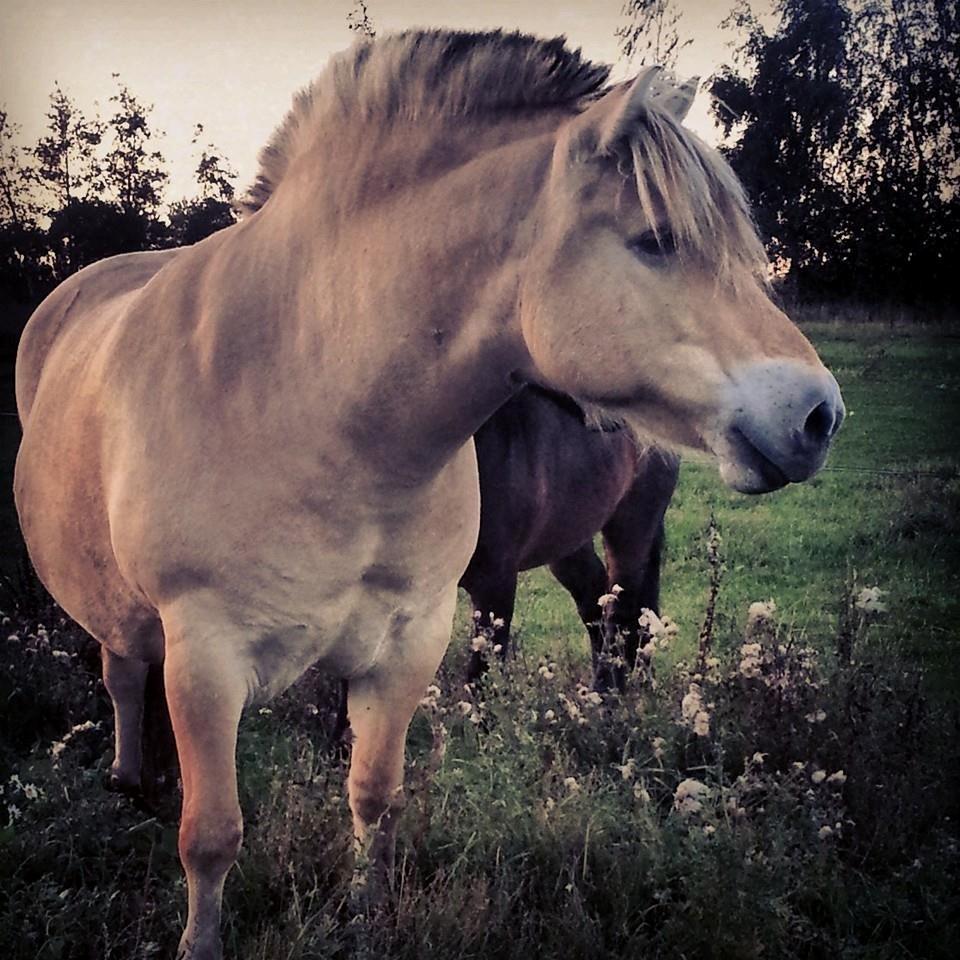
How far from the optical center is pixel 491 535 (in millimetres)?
3092

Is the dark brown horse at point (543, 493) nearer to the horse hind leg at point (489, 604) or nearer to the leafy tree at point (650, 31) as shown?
the horse hind leg at point (489, 604)

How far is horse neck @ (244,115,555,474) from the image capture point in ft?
4.60

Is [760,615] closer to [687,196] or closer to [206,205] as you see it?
[687,196]

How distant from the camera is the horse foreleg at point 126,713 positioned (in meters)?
2.71

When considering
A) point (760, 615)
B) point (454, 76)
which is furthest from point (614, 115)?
point (760, 615)

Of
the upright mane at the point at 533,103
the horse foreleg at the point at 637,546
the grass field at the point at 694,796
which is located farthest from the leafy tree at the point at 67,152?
the horse foreleg at the point at 637,546

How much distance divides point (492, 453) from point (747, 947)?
168 centimetres

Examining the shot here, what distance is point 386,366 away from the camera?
1520 mm

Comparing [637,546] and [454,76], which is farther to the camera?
[637,546]

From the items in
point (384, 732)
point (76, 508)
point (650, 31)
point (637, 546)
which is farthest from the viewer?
point (637, 546)

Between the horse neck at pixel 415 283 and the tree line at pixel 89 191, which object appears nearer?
the horse neck at pixel 415 283

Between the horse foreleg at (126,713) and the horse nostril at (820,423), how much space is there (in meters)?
2.15

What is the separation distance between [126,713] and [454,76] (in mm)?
2155

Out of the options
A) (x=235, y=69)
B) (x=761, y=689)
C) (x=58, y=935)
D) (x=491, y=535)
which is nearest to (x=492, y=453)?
(x=491, y=535)
